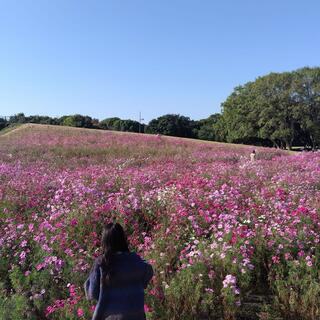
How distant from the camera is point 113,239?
317 centimetres

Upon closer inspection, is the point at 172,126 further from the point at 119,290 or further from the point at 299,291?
the point at 119,290

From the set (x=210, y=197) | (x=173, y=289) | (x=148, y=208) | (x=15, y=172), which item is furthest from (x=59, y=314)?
(x=15, y=172)

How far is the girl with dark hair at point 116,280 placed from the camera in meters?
3.18

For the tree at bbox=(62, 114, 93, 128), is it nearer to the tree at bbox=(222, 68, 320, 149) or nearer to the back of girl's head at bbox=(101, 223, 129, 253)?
the tree at bbox=(222, 68, 320, 149)

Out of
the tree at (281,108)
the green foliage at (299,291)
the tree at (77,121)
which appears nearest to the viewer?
the green foliage at (299,291)

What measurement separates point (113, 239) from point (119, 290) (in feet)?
1.35

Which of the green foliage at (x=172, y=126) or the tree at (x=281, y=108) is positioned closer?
the tree at (x=281, y=108)

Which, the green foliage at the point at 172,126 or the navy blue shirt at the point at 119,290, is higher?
the green foliage at the point at 172,126

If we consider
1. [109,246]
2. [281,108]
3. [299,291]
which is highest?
[281,108]

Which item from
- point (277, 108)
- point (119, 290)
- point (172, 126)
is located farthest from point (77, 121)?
point (119, 290)

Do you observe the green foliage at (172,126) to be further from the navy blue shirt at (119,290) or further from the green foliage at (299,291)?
the navy blue shirt at (119,290)

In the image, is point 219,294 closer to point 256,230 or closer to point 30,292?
point 256,230

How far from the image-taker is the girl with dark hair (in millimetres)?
3178

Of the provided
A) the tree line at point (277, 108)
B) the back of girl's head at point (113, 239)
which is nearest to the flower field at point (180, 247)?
the back of girl's head at point (113, 239)
